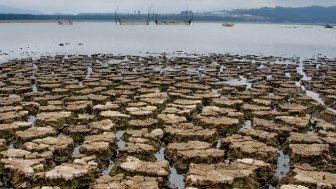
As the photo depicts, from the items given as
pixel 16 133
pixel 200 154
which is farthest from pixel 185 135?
pixel 16 133

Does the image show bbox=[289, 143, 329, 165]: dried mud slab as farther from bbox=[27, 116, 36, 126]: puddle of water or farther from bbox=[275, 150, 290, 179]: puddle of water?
bbox=[27, 116, 36, 126]: puddle of water

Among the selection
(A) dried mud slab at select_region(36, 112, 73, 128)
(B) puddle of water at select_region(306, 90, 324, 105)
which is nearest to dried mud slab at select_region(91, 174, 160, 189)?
(A) dried mud slab at select_region(36, 112, 73, 128)

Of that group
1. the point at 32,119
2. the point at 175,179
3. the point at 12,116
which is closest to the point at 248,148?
the point at 175,179

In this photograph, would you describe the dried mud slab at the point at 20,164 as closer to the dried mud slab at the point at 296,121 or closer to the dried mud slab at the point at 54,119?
the dried mud slab at the point at 54,119

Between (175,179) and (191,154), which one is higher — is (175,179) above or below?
below

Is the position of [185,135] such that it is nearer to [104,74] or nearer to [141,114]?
[141,114]

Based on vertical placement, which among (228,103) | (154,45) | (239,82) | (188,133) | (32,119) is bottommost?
(154,45)

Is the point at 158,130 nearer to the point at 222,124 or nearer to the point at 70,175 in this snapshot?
the point at 222,124
